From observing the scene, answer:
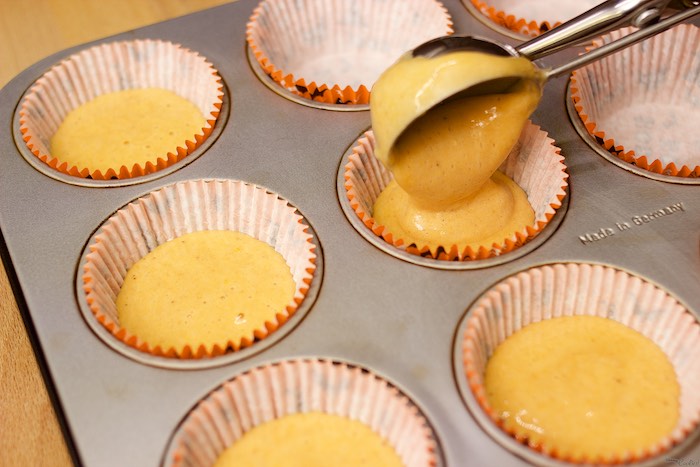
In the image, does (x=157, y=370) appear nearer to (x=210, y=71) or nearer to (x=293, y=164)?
(x=293, y=164)

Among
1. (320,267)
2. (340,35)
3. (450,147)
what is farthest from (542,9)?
(320,267)

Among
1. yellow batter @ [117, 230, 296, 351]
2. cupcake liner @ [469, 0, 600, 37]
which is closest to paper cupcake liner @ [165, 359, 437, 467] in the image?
yellow batter @ [117, 230, 296, 351]

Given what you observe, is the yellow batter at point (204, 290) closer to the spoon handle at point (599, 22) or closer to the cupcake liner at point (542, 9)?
the spoon handle at point (599, 22)

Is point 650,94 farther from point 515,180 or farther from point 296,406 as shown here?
point 296,406

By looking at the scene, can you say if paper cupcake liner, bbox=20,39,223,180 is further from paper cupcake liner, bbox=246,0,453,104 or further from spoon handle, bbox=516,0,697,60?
spoon handle, bbox=516,0,697,60

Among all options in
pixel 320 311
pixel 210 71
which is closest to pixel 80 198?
pixel 210 71

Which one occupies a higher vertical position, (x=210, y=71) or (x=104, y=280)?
(x=210, y=71)
